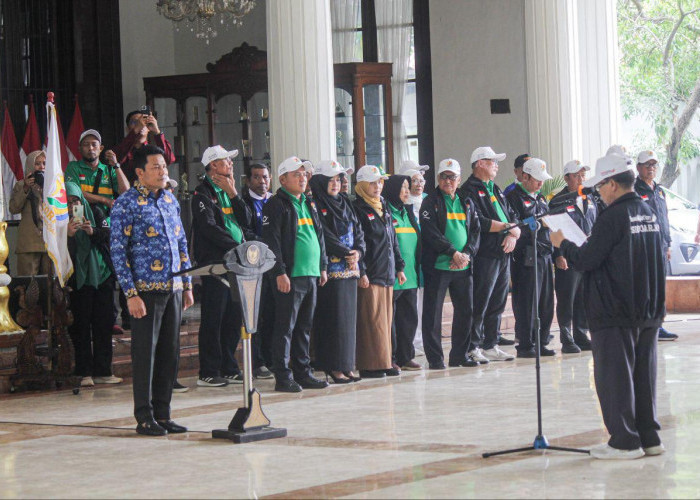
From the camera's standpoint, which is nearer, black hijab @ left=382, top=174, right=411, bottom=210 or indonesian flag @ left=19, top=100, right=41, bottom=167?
black hijab @ left=382, top=174, right=411, bottom=210

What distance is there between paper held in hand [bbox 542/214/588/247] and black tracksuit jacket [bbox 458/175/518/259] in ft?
13.5

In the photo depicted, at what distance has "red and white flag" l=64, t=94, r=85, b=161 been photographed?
15.0 metres

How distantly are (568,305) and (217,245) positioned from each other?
3591 millimetres

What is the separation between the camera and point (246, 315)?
22.9ft

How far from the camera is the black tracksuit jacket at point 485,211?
10.6m

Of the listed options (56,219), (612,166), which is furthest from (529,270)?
(612,166)

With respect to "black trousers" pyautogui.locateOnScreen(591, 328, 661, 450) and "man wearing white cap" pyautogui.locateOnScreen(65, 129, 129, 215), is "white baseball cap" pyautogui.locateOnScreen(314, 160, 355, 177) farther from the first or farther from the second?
"black trousers" pyautogui.locateOnScreen(591, 328, 661, 450)

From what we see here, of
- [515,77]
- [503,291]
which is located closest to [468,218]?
[503,291]

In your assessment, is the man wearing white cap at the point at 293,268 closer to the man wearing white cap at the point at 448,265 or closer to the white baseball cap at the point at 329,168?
the white baseball cap at the point at 329,168

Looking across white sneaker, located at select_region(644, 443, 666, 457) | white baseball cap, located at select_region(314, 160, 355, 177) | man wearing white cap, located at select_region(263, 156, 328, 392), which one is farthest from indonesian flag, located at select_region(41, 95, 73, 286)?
white sneaker, located at select_region(644, 443, 666, 457)

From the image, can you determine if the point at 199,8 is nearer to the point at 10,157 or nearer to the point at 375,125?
the point at 10,157

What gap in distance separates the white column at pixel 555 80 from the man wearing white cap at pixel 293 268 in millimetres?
Result: 5454

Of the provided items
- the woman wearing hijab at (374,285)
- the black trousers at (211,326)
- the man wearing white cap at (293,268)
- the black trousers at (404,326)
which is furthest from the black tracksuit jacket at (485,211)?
the black trousers at (211,326)

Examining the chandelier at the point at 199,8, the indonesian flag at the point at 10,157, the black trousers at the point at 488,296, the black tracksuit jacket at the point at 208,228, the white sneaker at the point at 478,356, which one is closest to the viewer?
the black tracksuit jacket at the point at 208,228
